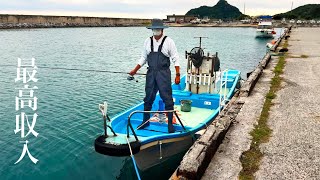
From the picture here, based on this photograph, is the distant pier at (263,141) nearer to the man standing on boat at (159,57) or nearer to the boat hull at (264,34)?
the man standing on boat at (159,57)

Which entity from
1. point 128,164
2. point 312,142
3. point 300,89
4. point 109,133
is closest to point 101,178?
point 128,164

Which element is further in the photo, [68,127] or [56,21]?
[56,21]

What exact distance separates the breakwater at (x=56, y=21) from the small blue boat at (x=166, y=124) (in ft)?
327

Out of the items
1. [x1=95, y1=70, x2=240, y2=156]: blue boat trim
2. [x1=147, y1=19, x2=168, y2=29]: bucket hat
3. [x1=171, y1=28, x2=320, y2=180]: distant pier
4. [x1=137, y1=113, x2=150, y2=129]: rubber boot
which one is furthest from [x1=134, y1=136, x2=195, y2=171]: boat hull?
[x1=147, y1=19, x2=168, y2=29]: bucket hat

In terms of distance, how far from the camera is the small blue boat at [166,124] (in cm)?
640

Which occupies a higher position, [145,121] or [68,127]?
[145,121]

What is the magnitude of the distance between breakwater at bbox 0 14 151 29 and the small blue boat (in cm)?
9981

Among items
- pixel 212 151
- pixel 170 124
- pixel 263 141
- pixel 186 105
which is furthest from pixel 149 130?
pixel 263 141

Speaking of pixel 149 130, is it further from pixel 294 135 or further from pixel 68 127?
pixel 68 127

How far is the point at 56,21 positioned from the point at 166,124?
129996 mm

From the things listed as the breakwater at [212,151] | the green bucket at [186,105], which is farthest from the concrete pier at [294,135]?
the green bucket at [186,105]

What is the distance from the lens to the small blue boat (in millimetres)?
6398

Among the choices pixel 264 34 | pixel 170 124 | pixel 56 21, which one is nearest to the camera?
pixel 170 124

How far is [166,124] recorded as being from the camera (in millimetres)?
8469
